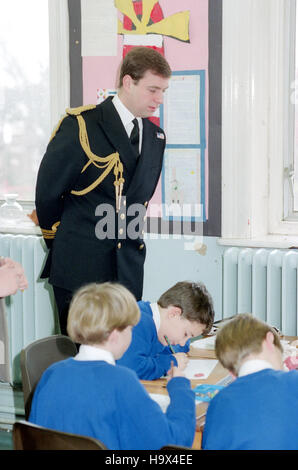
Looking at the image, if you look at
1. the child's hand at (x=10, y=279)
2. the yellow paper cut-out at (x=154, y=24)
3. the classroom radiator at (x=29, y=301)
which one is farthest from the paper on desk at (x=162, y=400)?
the yellow paper cut-out at (x=154, y=24)

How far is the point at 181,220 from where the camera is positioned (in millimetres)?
3168

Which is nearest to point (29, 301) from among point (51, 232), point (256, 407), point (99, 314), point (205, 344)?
point (51, 232)

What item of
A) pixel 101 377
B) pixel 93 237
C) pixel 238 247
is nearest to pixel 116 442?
pixel 101 377

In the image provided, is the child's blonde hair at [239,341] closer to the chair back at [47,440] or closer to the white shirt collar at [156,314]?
the chair back at [47,440]

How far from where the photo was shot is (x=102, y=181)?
2463 mm

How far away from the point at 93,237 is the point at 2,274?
1.81ft

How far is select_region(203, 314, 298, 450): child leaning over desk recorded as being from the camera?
1.36 meters

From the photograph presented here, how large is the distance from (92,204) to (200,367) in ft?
2.44

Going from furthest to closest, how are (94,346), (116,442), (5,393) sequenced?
(5,393) → (94,346) → (116,442)

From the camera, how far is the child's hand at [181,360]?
2.08 m

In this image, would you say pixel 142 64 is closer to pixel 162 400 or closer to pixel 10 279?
pixel 10 279

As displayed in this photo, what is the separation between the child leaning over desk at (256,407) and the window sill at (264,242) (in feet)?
4.71
